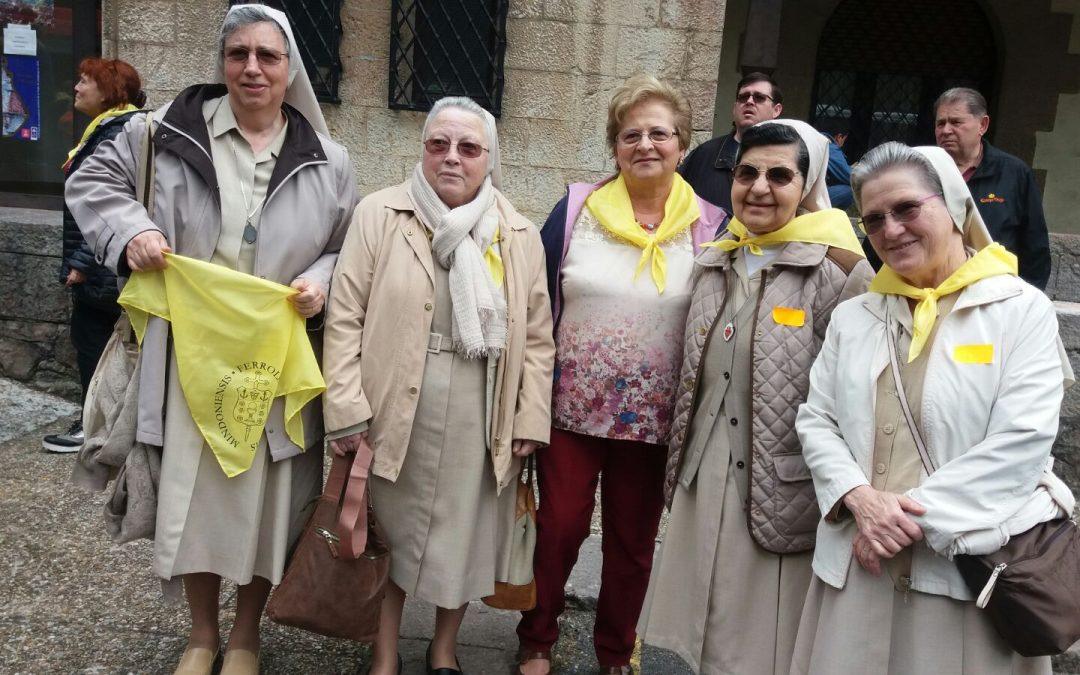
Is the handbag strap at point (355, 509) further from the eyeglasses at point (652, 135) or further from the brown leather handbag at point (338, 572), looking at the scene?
the eyeglasses at point (652, 135)

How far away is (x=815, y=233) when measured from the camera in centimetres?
234

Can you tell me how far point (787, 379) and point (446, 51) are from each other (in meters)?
3.79

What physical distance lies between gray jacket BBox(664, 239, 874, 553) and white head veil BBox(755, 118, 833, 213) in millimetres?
157

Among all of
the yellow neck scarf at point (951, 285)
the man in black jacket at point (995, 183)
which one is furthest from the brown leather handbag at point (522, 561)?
the man in black jacket at point (995, 183)

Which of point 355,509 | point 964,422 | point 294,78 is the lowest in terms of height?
point 355,509

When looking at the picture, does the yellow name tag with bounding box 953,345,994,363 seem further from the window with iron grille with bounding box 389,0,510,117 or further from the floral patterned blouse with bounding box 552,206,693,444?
the window with iron grille with bounding box 389,0,510,117

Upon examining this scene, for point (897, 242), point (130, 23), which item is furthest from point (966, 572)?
point (130, 23)

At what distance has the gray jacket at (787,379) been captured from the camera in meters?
2.28

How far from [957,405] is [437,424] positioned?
140 centimetres

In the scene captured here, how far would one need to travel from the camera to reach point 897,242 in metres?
2.02

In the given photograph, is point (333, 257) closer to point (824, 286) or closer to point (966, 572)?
point (824, 286)

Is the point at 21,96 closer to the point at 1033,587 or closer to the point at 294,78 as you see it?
the point at 294,78

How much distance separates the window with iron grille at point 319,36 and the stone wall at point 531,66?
0.06m

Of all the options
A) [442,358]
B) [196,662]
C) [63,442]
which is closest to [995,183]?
[442,358]
